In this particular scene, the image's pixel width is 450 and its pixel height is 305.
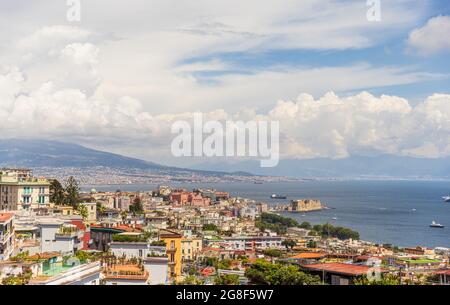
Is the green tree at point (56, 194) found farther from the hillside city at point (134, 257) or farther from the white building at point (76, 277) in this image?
the white building at point (76, 277)

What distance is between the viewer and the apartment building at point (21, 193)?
11570 millimetres

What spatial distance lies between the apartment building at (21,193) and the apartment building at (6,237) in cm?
537

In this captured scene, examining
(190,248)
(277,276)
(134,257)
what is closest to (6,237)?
(134,257)

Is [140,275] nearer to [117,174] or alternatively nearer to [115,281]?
[115,281]

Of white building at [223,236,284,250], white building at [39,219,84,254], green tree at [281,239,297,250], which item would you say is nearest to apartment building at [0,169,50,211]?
white building at [223,236,284,250]

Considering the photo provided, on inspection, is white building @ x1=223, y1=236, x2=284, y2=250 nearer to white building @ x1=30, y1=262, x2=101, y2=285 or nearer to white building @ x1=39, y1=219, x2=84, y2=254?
white building @ x1=39, y1=219, x2=84, y2=254

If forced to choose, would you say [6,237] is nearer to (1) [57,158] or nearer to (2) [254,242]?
(2) [254,242]

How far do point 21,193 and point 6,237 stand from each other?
6.08 m

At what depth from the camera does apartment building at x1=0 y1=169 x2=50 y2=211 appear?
1157 cm

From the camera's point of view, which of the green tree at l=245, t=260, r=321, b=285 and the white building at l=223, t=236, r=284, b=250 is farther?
the white building at l=223, t=236, r=284, b=250

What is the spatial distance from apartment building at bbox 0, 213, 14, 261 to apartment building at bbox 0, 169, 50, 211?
17.6 feet

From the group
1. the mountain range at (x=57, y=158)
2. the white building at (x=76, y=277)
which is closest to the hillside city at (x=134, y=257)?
the white building at (x=76, y=277)

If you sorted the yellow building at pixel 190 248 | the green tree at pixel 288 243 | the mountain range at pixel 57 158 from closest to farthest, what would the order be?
the yellow building at pixel 190 248
the green tree at pixel 288 243
the mountain range at pixel 57 158
